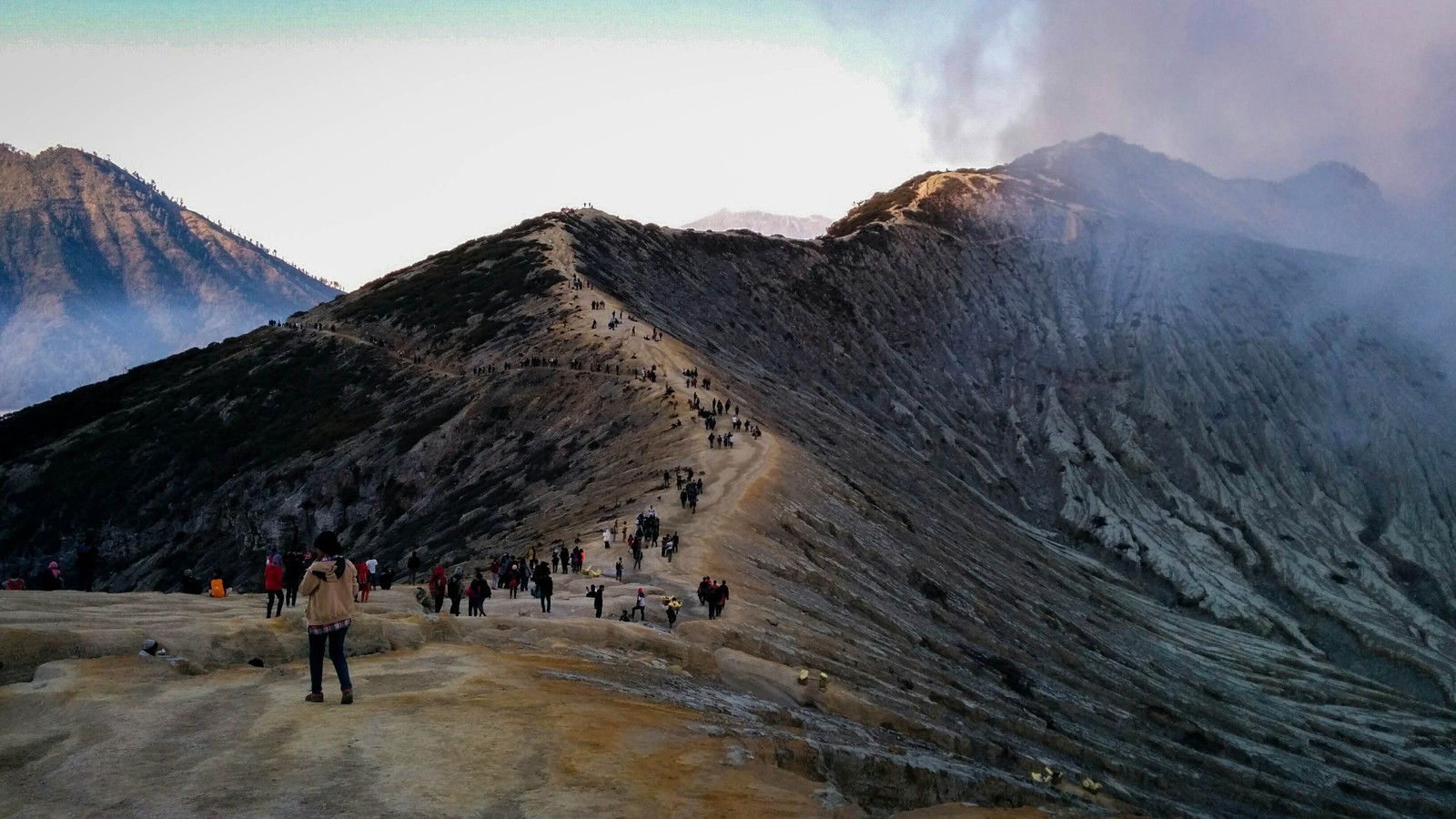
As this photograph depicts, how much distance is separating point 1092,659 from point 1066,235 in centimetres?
12355

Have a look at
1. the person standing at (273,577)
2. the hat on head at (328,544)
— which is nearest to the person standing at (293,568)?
the person standing at (273,577)

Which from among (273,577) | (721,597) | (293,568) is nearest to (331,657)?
(273,577)

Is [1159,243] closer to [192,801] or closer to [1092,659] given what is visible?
[1092,659]

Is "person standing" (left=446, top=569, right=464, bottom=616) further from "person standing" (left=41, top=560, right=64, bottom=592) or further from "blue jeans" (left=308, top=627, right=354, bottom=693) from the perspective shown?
"blue jeans" (left=308, top=627, right=354, bottom=693)

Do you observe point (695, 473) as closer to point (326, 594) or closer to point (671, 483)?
point (671, 483)

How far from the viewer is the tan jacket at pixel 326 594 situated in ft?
58.0

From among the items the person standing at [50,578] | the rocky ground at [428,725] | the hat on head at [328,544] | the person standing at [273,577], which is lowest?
the rocky ground at [428,725]

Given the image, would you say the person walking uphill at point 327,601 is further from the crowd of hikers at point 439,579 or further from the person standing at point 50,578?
the person standing at point 50,578

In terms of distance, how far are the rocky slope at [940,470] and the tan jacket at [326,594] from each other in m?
11.1

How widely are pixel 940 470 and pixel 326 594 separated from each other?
99.5m

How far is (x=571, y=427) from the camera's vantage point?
247 ft

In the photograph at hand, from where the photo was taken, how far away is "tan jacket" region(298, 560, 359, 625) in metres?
17.7

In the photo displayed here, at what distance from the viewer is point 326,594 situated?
17.8 metres

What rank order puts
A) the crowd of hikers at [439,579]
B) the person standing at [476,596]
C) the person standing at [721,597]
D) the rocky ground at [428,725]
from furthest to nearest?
the person standing at [721,597], the person standing at [476,596], the crowd of hikers at [439,579], the rocky ground at [428,725]
